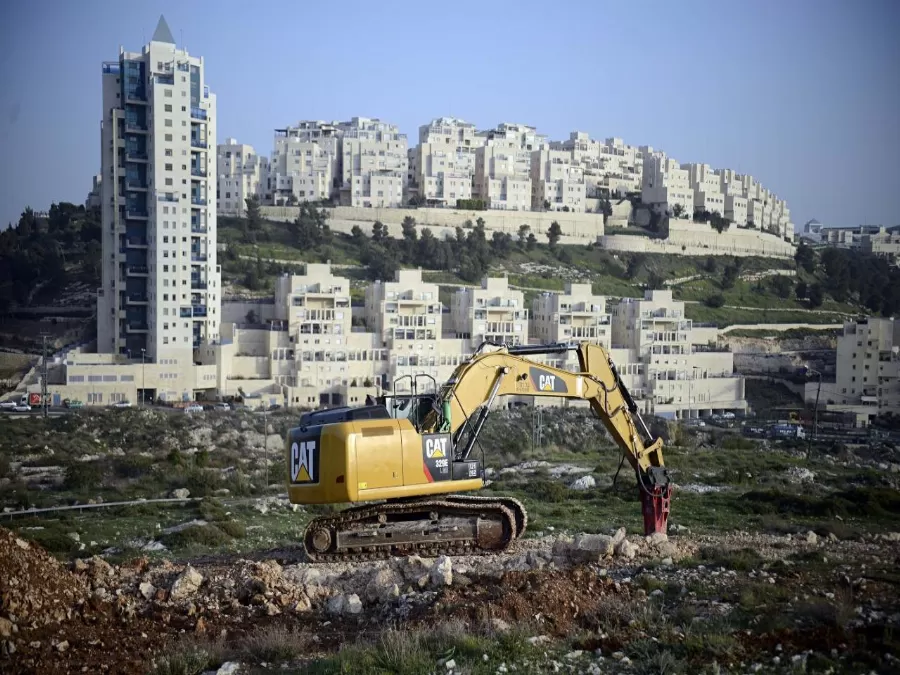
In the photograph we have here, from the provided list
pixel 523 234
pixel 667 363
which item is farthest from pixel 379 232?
pixel 667 363

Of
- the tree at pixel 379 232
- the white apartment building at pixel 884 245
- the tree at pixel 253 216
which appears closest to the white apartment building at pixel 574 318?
the tree at pixel 379 232

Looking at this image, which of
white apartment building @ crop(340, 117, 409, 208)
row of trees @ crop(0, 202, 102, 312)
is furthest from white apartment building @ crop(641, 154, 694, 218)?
row of trees @ crop(0, 202, 102, 312)

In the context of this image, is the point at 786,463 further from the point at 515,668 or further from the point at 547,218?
the point at 547,218

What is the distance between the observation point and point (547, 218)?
314ft

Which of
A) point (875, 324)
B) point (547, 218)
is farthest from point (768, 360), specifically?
point (547, 218)

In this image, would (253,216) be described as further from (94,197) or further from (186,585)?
(186,585)

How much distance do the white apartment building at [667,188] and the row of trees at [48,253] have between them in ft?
181

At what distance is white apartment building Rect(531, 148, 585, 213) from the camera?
10150 centimetres

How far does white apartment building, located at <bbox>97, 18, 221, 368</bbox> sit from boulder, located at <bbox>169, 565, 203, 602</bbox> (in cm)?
4021

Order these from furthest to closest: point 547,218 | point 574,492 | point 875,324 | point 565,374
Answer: point 547,218, point 875,324, point 574,492, point 565,374

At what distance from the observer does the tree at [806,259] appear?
101 metres

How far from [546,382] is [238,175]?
3252 inches

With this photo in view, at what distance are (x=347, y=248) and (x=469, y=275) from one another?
10036mm

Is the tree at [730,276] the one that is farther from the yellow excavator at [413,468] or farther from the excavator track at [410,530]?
the excavator track at [410,530]
